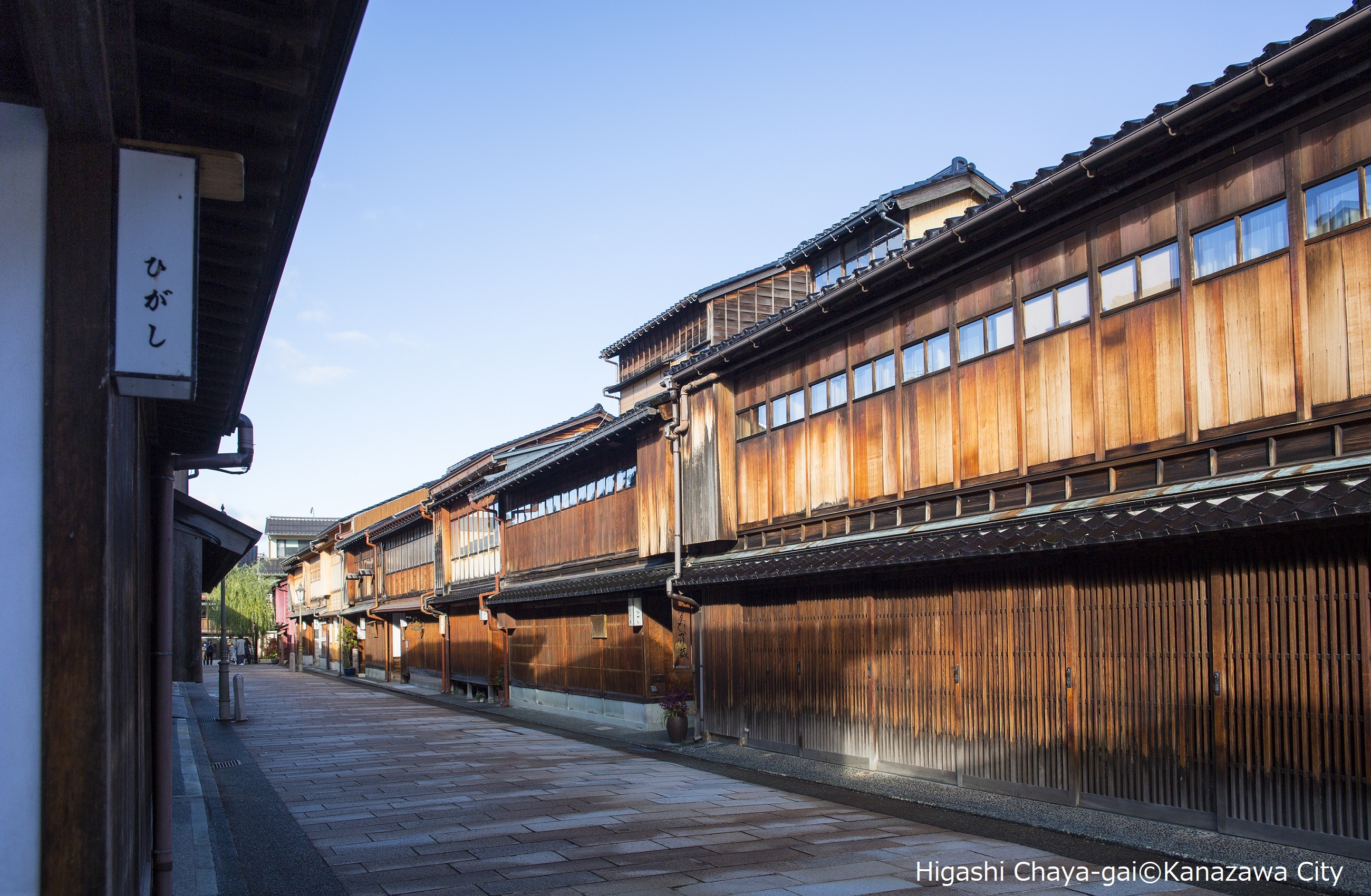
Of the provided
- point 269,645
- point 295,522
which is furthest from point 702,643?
point 295,522

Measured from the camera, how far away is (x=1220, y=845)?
31.2 ft

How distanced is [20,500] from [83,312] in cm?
81

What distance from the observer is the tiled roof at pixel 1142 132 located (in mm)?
8961

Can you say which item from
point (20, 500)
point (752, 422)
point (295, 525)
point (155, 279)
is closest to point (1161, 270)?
point (752, 422)

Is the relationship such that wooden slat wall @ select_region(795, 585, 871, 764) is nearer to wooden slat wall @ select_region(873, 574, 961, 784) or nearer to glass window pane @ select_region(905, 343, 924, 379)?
wooden slat wall @ select_region(873, 574, 961, 784)

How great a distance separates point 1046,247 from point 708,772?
30.8 ft

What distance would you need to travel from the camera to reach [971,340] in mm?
13758

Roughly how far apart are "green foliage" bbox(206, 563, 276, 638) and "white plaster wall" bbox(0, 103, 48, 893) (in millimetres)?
82483

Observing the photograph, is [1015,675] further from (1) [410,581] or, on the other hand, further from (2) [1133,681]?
(1) [410,581]

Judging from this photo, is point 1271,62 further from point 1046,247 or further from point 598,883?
point 598,883

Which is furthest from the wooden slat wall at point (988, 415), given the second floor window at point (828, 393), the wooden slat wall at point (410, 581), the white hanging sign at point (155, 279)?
the wooden slat wall at point (410, 581)

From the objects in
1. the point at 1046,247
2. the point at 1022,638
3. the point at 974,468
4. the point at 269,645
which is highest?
the point at 1046,247

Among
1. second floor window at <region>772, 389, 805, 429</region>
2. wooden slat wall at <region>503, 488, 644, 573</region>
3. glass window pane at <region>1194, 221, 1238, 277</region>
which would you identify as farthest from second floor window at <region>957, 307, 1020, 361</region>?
wooden slat wall at <region>503, 488, 644, 573</region>

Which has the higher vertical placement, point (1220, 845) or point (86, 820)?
point (86, 820)
